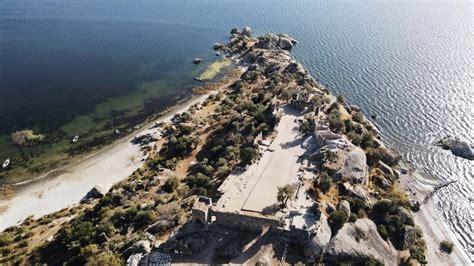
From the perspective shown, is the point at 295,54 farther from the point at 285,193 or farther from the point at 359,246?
the point at 359,246

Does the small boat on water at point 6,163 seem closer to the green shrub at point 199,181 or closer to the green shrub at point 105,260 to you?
the green shrub at point 199,181

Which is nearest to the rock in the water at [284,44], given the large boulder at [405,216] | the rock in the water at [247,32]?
the rock in the water at [247,32]

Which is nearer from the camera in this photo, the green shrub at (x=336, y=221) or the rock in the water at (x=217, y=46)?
the green shrub at (x=336, y=221)

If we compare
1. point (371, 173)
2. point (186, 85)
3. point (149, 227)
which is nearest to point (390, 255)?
point (371, 173)

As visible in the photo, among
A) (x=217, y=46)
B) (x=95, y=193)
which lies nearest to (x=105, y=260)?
(x=95, y=193)

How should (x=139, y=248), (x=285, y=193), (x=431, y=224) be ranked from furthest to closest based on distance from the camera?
(x=431, y=224), (x=285, y=193), (x=139, y=248)
